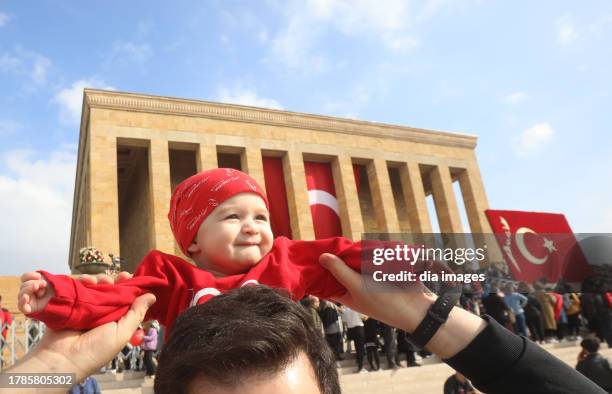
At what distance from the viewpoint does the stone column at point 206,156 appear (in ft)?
68.1

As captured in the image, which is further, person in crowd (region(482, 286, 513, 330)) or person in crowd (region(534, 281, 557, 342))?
person in crowd (region(534, 281, 557, 342))

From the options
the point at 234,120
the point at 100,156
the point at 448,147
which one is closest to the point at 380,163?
the point at 448,147

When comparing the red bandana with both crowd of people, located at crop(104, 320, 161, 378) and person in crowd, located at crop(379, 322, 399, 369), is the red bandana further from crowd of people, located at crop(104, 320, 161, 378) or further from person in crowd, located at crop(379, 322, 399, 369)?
person in crowd, located at crop(379, 322, 399, 369)

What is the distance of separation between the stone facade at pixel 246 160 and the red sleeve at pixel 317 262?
700 inches

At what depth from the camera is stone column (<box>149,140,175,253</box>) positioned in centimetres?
1914

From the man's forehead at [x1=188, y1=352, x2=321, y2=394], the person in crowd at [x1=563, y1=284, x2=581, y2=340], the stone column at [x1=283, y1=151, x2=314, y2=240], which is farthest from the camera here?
the stone column at [x1=283, y1=151, x2=314, y2=240]

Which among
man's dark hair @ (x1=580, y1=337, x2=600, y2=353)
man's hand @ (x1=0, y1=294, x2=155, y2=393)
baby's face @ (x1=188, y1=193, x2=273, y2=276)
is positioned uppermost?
baby's face @ (x1=188, y1=193, x2=273, y2=276)

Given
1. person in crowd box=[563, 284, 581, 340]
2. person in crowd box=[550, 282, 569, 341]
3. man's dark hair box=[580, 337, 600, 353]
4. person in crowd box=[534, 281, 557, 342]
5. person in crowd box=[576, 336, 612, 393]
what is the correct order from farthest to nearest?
person in crowd box=[563, 284, 581, 340]
person in crowd box=[550, 282, 569, 341]
person in crowd box=[534, 281, 557, 342]
man's dark hair box=[580, 337, 600, 353]
person in crowd box=[576, 336, 612, 393]

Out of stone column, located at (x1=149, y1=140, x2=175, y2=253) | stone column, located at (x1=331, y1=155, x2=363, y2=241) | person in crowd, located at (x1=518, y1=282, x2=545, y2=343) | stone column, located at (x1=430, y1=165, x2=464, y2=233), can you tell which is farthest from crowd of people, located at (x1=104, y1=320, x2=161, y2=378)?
stone column, located at (x1=430, y1=165, x2=464, y2=233)

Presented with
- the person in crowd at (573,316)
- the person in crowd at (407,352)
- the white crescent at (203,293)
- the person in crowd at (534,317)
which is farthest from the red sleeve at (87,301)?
the person in crowd at (573,316)

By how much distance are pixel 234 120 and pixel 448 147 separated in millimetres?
12611

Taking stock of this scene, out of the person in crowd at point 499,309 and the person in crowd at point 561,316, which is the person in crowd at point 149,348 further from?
the person in crowd at point 561,316

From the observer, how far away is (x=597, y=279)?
1329mm

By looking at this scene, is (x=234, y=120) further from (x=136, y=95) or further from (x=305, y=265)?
(x=305, y=265)
